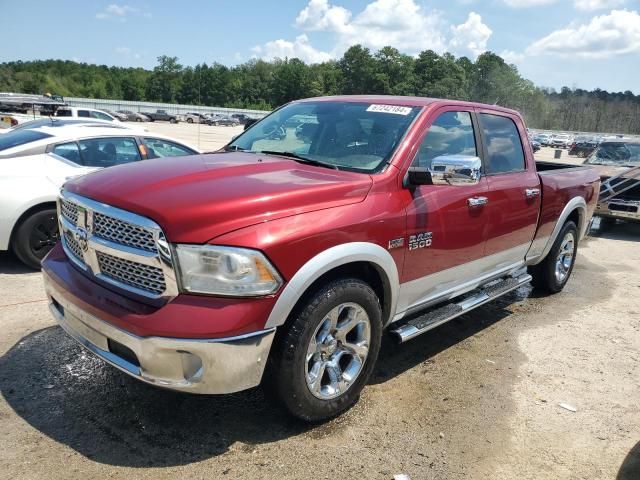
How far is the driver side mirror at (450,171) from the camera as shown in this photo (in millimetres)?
3258

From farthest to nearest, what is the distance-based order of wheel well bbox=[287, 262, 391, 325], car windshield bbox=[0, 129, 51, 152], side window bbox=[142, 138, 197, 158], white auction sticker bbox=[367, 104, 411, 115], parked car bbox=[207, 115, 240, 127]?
1. parked car bbox=[207, 115, 240, 127]
2. side window bbox=[142, 138, 197, 158]
3. car windshield bbox=[0, 129, 51, 152]
4. white auction sticker bbox=[367, 104, 411, 115]
5. wheel well bbox=[287, 262, 391, 325]

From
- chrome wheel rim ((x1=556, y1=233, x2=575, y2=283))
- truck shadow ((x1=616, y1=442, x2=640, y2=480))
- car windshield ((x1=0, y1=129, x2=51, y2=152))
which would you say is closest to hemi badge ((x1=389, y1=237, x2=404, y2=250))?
truck shadow ((x1=616, y1=442, x2=640, y2=480))

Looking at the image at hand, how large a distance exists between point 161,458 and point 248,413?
2.09 ft

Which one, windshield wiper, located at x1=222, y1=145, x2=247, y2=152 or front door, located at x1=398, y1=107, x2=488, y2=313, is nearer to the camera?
front door, located at x1=398, y1=107, x2=488, y2=313

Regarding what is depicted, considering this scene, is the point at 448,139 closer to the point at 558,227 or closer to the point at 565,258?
the point at 558,227

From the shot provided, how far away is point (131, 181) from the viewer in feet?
9.80

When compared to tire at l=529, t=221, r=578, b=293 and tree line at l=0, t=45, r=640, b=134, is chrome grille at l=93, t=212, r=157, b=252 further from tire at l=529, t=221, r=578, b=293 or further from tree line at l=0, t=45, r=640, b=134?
tree line at l=0, t=45, r=640, b=134

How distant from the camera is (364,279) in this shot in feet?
11.1

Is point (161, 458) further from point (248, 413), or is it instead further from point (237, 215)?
point (237, 215)

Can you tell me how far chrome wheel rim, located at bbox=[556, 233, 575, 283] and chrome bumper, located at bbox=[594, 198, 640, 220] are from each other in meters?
4.36

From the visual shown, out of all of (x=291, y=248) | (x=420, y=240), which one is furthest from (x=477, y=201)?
(x=291, y=248)

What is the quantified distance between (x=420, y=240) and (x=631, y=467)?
1.78 metres

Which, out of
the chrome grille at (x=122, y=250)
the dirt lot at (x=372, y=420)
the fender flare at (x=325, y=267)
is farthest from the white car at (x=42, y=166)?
the fender flare at (x=325, y=267)

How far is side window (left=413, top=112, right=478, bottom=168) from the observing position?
3723 millimetres
